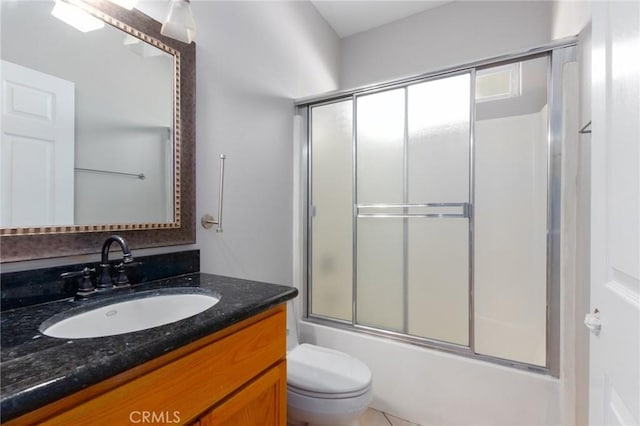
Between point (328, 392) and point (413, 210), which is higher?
point (413, 210)

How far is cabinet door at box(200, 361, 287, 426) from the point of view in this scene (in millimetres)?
745

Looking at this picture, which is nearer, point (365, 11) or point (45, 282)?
point (45, 282)

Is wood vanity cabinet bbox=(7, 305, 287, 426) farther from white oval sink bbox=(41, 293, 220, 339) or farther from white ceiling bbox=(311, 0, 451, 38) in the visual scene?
white ceiling bbox=(311, 0, 451, 38)

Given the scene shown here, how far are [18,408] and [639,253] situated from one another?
1019 millimetres

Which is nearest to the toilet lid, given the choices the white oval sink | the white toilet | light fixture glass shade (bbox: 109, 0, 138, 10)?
the white toilet

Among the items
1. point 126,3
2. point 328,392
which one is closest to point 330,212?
point 328,392

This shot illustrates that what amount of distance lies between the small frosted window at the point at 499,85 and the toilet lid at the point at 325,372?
79.6 inches

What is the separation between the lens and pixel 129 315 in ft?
3.03

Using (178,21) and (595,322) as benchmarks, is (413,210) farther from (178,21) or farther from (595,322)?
(178,21)

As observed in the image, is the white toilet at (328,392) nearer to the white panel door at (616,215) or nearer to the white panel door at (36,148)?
the white panel door at (616,215)

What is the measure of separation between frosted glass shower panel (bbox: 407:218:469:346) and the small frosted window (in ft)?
3.49

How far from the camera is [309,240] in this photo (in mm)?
2113

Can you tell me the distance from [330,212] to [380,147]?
573 mm

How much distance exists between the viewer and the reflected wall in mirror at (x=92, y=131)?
2.71ft
